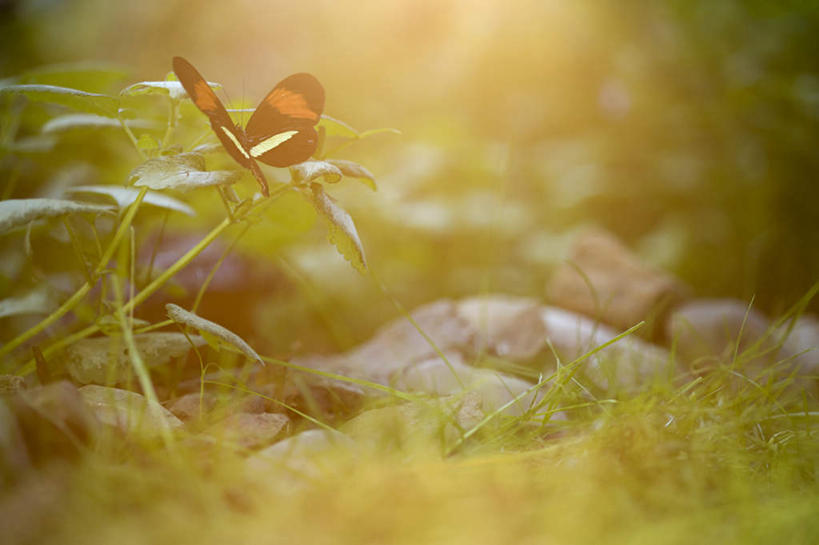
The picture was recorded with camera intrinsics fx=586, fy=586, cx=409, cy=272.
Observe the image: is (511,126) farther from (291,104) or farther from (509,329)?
(291,104)

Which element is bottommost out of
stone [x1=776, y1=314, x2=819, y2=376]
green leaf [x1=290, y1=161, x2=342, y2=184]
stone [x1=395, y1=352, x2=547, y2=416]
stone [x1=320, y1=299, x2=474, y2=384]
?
stone [x1=776, y1=314, x2=819, y2=376]

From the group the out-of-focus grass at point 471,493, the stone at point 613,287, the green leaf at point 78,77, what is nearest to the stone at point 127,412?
the out-of-focus grass at point 471,493

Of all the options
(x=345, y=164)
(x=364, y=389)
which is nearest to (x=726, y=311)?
(x=364, y=389)

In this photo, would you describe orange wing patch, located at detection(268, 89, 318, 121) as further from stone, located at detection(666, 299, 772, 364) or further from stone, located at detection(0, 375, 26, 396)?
stone, located at detection(666, 299, 772, 364)

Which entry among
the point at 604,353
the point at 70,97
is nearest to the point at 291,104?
the point at 70,97

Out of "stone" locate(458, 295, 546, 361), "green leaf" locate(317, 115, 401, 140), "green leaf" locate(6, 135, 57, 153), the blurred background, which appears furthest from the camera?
the blurred background

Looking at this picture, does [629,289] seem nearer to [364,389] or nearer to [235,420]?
[364,389]

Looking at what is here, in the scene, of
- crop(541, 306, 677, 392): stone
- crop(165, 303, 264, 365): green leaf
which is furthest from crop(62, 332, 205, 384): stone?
crop(541, 306, 677, 392): stone
